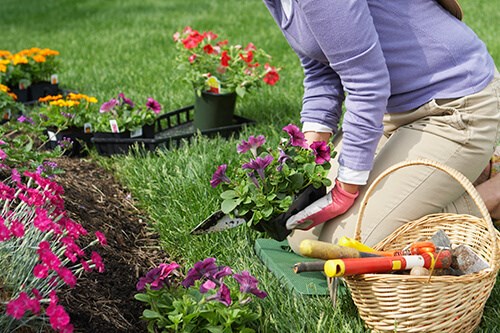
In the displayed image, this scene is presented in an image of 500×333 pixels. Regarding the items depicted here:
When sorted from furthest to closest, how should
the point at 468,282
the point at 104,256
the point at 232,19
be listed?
the point at 232,19
the point at 104,256
the point at 468,282

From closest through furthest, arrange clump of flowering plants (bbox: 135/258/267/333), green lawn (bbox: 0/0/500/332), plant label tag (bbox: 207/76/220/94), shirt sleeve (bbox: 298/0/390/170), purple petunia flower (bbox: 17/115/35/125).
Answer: clump of flowering plants (bbox: 135/258/267/333) → shirt sleeve (bbox: 298/0/390/170) → green lawn (bbox: 0/0/500/332) → purple petunia flower (bbox: 17/115/35/125) → plant label tag (bbox: 207/76/220/94)

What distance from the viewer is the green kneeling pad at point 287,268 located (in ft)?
8.42

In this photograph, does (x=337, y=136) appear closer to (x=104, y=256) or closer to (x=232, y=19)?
(x=104, y=256)

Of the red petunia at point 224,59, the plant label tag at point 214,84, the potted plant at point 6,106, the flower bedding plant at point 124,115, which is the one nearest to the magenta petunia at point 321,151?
the flower bedding plant at point 124,115

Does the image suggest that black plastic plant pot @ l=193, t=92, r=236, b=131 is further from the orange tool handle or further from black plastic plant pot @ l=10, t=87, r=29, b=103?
the orange tool handle

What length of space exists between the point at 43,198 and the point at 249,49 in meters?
2.47

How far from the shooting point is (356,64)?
7.94 ft

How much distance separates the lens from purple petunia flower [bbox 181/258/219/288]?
87.3 inches

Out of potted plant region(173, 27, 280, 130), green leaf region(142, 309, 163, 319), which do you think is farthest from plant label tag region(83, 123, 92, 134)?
green leaf region(142, 309, 163, 319)

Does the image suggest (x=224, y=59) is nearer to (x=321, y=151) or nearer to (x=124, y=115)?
(x=124, y=115)

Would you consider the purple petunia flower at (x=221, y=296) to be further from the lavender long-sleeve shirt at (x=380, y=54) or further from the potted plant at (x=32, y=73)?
the potted plant at (x=32, y=73)

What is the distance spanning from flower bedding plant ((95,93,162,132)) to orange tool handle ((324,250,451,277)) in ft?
7.24

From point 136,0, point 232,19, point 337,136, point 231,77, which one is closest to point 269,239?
point 337,136

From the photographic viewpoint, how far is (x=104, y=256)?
279 centimetres
